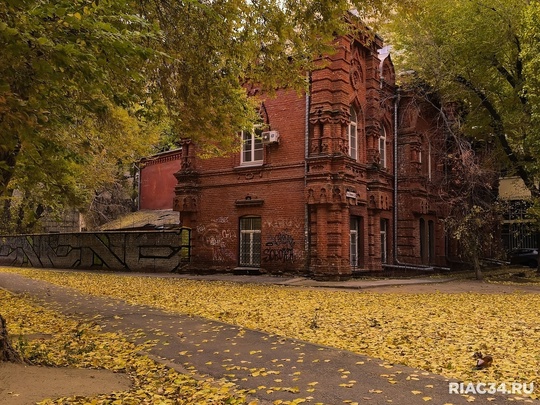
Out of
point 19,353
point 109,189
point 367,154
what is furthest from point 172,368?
point 109,189

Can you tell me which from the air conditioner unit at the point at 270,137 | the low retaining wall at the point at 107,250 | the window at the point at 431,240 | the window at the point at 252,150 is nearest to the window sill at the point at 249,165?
the window at the point at 252,150

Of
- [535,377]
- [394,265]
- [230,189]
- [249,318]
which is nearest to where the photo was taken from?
[535,377]

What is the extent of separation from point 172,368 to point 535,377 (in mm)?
4201

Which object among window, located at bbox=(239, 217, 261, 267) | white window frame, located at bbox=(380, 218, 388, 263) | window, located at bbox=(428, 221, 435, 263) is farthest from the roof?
window, located at bbox=(428, 221, 435, 263)

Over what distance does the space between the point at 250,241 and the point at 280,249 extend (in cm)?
174

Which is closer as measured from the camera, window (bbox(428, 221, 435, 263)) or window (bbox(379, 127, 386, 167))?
window (bbox(379, 127, 386, 167))

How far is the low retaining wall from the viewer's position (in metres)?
23.8

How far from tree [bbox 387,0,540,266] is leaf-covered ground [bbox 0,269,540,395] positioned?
8.67 meters

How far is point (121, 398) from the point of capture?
4984 mm

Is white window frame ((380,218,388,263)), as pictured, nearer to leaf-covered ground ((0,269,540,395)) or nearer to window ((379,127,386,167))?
window ((379,127,386,167))

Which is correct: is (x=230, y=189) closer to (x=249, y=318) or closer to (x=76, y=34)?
(x=249, y=318)

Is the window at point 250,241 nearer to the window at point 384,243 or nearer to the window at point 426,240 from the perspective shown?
the window at point 384,243

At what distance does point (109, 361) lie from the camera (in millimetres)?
6480

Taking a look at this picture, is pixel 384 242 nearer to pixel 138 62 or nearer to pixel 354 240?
pixel 354 240
